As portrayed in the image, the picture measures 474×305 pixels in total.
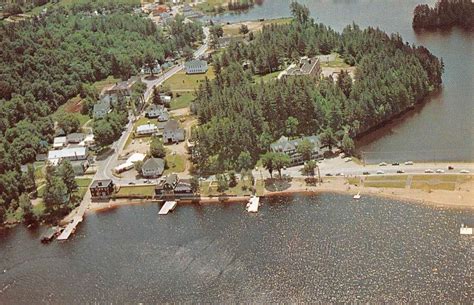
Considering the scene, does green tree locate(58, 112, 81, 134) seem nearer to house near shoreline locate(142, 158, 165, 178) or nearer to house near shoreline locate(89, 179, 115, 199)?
house near shoreline locate(142, 158, 165, 178)

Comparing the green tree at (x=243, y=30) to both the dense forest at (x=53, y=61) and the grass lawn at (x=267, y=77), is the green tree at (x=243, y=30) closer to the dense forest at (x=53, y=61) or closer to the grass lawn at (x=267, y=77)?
the dense forest at (x=53, y=61)

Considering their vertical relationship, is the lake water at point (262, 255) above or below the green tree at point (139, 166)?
below

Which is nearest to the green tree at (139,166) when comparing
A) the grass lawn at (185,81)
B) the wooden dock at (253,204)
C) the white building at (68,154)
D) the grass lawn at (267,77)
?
the white building at (68,154)

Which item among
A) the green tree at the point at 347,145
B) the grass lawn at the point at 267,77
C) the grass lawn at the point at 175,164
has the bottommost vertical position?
the grass lawn at the point at 175,164

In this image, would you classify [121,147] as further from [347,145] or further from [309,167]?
[347,145]

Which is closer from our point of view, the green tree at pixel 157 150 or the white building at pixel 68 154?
the green tree at pixel 157 150

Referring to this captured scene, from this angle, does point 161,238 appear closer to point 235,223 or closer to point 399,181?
point 235,223

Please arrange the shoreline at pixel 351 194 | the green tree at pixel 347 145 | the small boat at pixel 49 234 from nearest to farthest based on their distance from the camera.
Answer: the shoreline at pixel 351 194 → the small boat at pixel 49 234 → the green tree at pixel 347 145
